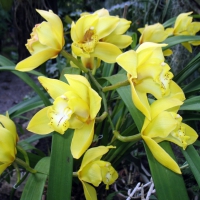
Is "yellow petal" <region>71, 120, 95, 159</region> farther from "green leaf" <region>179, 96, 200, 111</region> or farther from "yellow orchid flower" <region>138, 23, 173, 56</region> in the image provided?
"yellow orchid flower" <region>138, 23, 173, 56</region>

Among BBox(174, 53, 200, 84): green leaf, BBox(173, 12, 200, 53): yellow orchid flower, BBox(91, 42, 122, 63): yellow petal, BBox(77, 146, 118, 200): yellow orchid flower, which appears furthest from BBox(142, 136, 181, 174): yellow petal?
BBox(173, 12, 200, 53): yellow orchid flower

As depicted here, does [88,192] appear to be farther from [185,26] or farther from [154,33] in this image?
[185,26]

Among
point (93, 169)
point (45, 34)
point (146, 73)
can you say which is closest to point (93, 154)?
point (93, 169)

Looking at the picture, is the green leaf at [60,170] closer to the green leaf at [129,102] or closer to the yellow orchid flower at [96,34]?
the green leaf at [129,102]

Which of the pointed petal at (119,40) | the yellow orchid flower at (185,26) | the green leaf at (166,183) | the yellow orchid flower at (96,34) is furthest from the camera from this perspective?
the yellow orchid flower at (185,26)

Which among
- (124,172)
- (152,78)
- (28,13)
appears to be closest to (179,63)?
(124,172)

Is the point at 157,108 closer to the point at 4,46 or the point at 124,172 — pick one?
the point at 124,172

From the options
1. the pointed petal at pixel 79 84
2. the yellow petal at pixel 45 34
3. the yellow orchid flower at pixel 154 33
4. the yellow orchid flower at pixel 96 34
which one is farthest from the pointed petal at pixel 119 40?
the pointed petal at pixel 79 84
